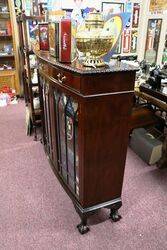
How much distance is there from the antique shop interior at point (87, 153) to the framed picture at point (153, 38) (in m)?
0.69

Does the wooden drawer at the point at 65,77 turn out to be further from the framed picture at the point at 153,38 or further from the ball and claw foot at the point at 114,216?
the framed picture at the point at 153,38

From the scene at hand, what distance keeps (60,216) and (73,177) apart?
1.16 ft

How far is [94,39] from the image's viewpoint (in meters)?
1.08

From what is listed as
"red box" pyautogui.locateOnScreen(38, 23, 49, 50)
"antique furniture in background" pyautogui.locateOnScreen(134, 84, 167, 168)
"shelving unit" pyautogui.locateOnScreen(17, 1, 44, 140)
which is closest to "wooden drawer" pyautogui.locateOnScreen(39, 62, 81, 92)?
"red box" pyautogui.locateOnScreen(38, 23, 49, 50)

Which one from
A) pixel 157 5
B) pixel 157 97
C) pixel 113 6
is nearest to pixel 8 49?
pixel 113 6

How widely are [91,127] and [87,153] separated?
0.16 meters

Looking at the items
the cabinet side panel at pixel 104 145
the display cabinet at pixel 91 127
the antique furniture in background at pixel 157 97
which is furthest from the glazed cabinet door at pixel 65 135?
the antique furniture in background at pixel 157 97

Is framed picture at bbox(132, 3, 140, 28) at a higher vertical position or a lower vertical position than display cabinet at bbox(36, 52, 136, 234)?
higher

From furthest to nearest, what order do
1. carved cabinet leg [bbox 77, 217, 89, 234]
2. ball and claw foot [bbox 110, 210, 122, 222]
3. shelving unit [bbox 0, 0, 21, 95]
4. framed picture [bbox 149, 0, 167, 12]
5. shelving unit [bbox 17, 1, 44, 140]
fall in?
shelving unit [bbox 0, 0, 21, 95], framed picture [bbox 149, 0, 167, 12], shelving unit [bbox 17, 1, 44, 140], ball and claw foot [bbox 110, 210, 122, 222], carved cabinet leg [bbox 77, 217, 89, 234]

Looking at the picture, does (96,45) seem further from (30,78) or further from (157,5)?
(157,5)

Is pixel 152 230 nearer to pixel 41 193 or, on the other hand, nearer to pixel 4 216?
pixel 41 193

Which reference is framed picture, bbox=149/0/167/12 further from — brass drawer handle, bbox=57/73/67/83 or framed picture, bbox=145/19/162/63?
brass drawer handle, bbox=57/73/67/83

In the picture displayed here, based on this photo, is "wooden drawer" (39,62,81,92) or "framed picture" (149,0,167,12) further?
"framed picture" (149,0,167,12)

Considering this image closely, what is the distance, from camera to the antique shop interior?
1.14 m
